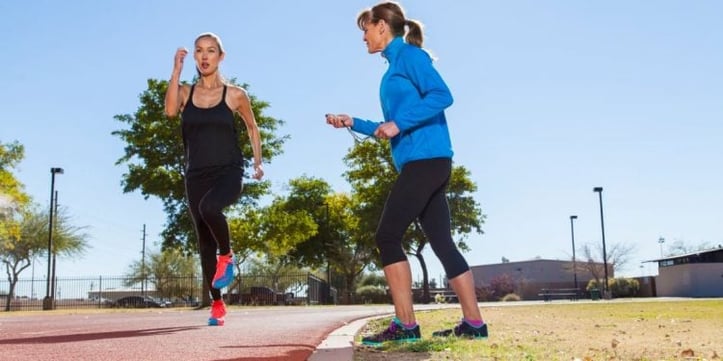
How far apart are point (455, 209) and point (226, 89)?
3982 cm

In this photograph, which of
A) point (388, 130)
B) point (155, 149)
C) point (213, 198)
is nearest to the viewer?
point (388, 130)

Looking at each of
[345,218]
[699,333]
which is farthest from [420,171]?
[345,218]

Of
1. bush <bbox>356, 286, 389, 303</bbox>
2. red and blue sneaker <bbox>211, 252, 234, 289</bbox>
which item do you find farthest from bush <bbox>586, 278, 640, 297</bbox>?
red and blue sneaker <bbox>211, 252, 234, 289</bbox>

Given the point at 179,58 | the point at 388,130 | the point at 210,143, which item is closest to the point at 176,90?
the point at 179,58

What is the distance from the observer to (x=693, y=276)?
46.4m

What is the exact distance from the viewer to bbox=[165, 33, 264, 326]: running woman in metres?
5.28

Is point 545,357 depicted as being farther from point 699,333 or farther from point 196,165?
point 699,333

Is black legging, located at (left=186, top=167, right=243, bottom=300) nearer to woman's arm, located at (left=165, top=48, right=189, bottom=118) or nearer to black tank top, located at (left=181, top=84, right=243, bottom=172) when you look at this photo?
black tank top, located at (left=181, top=84, right=243, bottom=172)

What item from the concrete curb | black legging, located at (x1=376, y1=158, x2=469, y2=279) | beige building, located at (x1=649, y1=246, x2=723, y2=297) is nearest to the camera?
the concrete curb

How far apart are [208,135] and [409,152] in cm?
184

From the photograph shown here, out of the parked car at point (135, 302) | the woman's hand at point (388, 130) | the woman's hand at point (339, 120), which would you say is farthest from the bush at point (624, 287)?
the woman's hand at point (388, 130)

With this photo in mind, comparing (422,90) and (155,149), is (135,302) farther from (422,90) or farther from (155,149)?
(422,90)

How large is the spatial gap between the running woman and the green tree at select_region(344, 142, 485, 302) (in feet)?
126

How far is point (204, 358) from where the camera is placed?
344cm
